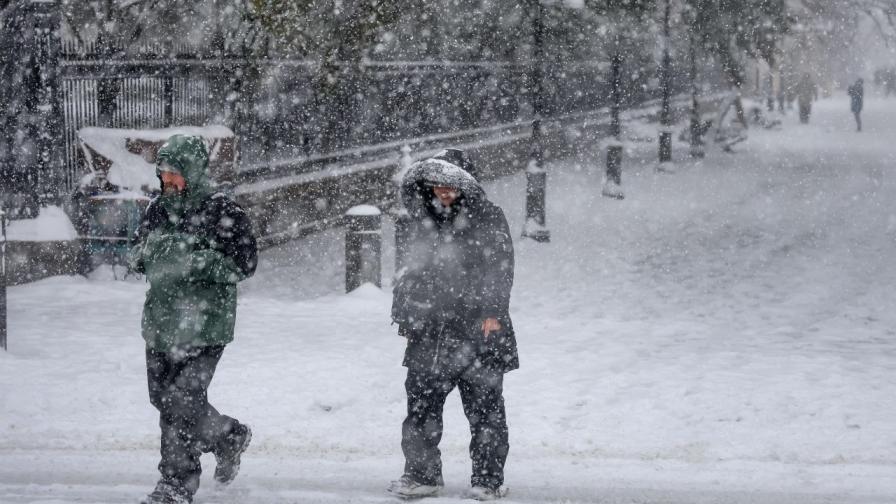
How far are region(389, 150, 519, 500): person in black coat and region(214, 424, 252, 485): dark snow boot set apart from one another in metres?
0.76

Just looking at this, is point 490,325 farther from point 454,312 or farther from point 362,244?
point 362,244

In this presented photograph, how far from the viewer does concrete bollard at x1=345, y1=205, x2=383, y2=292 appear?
10.1 metres

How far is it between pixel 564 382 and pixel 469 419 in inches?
100

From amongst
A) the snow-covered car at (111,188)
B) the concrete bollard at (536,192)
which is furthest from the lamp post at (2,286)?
the concrete bollard at (536,192)

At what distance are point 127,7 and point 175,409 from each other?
12.6 m

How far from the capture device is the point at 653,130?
28.9 metres

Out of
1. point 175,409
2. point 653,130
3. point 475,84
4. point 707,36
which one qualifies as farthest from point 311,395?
point 653,130

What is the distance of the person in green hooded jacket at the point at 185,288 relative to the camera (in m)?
4.67

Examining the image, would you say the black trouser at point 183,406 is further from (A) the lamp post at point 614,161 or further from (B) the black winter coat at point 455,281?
(A) the lamp post at point 614,161

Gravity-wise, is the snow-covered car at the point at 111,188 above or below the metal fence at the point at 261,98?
below

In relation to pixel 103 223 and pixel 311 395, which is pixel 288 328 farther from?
pixel 103 223

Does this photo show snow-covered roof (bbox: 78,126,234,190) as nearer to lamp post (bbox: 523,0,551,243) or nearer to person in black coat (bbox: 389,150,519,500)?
lamp post (bbox: 523,0,551,243)

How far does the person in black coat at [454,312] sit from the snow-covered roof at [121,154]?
647cm

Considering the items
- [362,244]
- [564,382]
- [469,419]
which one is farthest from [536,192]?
[469,419]
